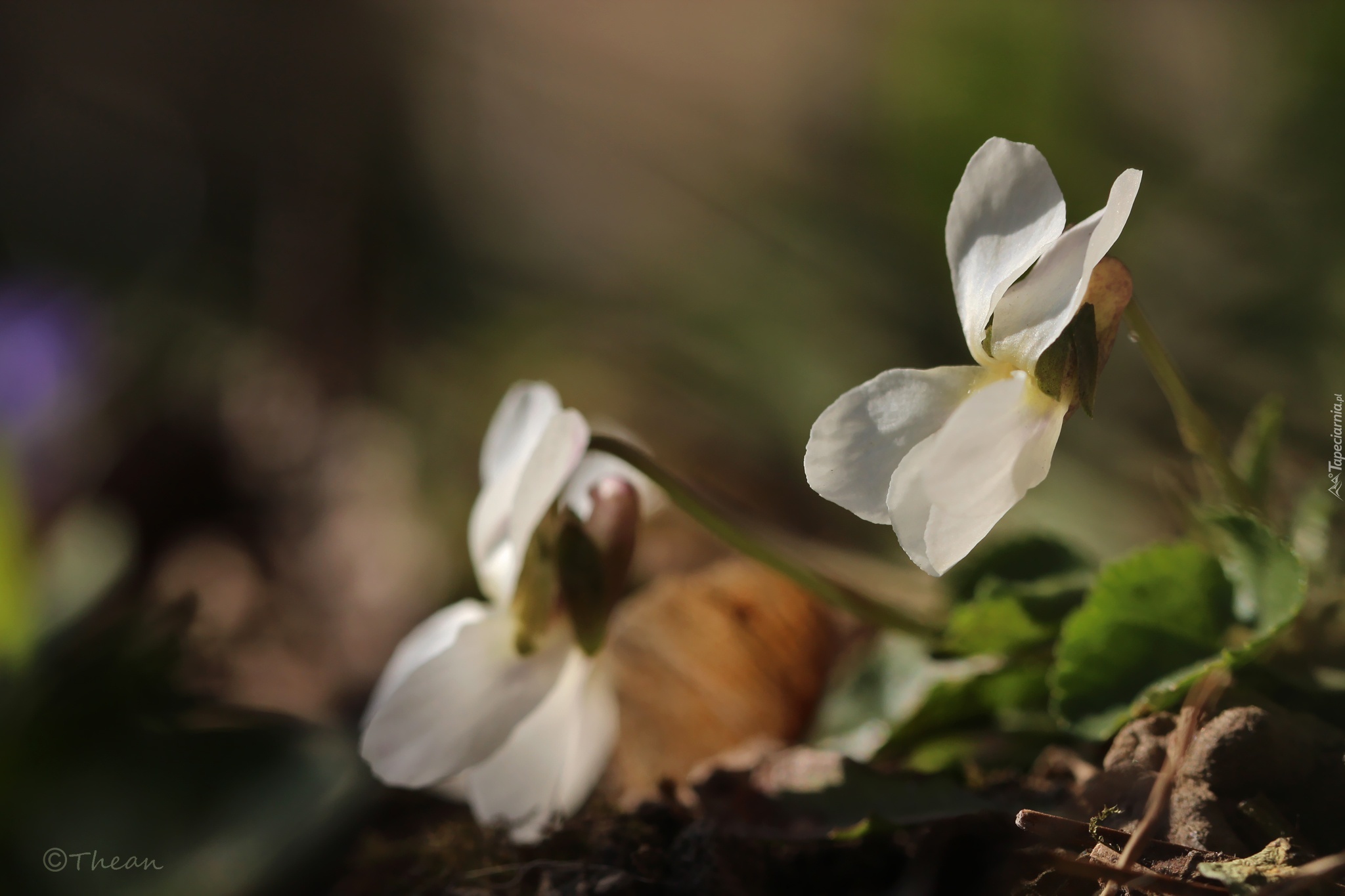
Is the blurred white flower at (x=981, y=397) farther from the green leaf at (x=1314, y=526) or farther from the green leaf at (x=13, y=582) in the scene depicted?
the green leaf at (x=13, y=582)

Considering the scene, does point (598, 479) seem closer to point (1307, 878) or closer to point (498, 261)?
point (1307, 878)

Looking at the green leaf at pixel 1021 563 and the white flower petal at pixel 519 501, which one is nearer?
the white flower petal at pixel 519 501

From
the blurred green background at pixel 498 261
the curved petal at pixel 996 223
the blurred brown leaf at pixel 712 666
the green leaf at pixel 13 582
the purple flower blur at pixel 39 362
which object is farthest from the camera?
the purple flower blur at pixel 39 362

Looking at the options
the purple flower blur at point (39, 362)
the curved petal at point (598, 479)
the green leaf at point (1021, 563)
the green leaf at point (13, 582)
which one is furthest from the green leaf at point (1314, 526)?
the purple flower blur at point (39, 362)

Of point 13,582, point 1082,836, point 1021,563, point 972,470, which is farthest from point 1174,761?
point 13,582

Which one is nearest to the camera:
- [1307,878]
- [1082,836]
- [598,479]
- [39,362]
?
[1307,878]

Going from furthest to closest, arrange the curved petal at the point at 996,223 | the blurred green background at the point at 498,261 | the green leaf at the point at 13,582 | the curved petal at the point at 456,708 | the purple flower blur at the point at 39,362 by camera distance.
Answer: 1. the purple flower blur at the point at 39,362
2. the blurred green background at the point at 498,261
3. the green leaf at the point at 13,582
4. the curved petal at the point at 456,708
5. the curved petal at the point at 996,223

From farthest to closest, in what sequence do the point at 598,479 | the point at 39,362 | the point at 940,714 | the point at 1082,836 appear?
the point at 39,362 → the point at 598,479 → the point at 940,714 → the point at 1082,836
